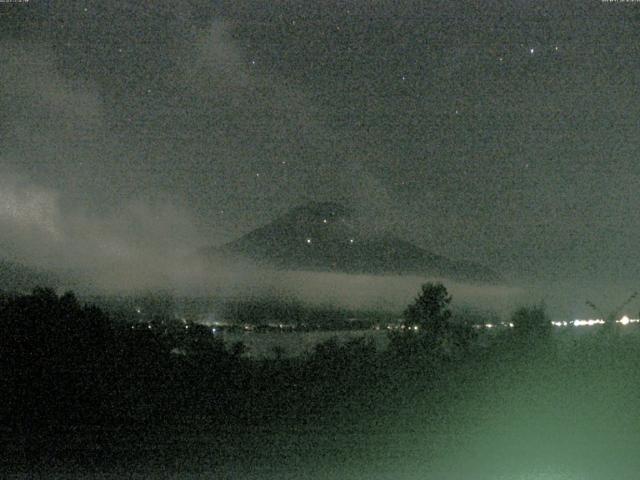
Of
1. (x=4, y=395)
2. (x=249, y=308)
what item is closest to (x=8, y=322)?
(x=4, y=395)

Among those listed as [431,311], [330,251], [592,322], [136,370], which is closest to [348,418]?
[136,370]

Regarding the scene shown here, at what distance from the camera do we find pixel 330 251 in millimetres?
26547

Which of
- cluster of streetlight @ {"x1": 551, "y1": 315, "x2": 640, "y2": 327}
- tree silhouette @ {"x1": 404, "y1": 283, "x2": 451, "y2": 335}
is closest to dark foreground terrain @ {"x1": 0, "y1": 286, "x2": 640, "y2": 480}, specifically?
cluster of streetlight @ {"x1": 551, "y1": 315, "x2": 640, "y2": 327}

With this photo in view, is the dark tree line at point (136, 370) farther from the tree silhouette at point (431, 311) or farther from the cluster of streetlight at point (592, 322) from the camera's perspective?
the tree silhouette at point (431, 311)

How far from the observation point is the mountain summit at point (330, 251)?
20.5 meters

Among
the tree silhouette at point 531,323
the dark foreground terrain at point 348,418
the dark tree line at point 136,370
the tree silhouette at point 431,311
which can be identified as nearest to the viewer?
the dark foreground terrain at point 348,418

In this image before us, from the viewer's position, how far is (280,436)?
9680 millimetres

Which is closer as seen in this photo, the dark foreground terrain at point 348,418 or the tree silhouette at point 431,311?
the dark foreground terrain at point 348,418

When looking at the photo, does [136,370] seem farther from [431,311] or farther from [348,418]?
[431,311]

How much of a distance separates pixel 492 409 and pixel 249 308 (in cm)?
1206

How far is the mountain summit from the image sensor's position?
20.5 metres

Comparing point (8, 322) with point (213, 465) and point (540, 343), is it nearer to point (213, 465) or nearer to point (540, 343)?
point (213, 465)

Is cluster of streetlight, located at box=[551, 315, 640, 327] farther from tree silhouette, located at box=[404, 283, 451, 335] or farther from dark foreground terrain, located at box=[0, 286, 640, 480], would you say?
tree silhouette, located at box=[404, 283, 451, 335]

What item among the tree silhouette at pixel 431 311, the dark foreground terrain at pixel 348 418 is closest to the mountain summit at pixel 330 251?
the tree silhouette at pixel 431 311
